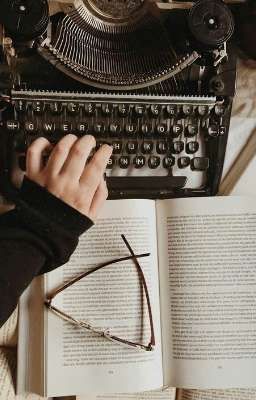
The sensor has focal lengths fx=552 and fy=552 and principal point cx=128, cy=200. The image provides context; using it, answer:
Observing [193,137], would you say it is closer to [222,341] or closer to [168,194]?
[168,194]

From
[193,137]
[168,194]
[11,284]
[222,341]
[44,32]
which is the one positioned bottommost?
[222,341]

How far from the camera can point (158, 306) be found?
3.71 feet

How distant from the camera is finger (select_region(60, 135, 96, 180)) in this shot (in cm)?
100

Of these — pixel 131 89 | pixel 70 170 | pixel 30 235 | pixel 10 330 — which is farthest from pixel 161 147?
pixel 10 330

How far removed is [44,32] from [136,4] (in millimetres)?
191

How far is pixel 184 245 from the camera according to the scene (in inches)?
44.8

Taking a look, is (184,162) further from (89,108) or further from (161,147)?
(89,108)

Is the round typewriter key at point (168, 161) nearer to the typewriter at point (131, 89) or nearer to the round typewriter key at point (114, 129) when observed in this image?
the typewriter at point (131, 89)

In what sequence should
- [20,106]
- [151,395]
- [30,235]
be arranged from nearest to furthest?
[30,235] < [20,106] < [151,395]

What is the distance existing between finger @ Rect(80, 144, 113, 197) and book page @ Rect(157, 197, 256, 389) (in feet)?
0.61

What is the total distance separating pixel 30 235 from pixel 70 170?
0.14 meters

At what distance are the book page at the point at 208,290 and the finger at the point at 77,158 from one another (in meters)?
0.23

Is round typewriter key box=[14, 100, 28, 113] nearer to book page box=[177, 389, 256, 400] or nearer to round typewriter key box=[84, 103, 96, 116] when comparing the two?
round typewriter key box=[84, 103, 96, 116]

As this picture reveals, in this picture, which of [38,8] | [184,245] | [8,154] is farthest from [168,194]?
[38,8]
